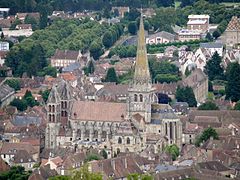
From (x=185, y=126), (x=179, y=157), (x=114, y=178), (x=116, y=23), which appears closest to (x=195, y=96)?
(x=185, y=126)

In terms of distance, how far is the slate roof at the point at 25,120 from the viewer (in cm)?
10075

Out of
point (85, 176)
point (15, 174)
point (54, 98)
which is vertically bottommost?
point (15, 174)

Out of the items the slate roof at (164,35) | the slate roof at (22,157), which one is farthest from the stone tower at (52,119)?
the slate roof at (164,35)

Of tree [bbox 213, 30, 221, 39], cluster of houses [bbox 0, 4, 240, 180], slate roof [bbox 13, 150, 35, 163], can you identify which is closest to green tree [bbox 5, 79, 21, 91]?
cluster of houses [bbox 0, 4, 240, 180]

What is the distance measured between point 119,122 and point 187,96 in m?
17.7

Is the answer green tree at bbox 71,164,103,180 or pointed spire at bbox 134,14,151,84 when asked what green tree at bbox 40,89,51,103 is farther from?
green tree at bbox 71,164,103,180

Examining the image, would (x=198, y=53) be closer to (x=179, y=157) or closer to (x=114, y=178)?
(x=179, y=157)

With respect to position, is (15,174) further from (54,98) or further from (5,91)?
(5,91)

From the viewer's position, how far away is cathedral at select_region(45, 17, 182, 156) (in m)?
92.2

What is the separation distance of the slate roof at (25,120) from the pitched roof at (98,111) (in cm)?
663

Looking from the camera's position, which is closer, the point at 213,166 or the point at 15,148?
the point at 213,166

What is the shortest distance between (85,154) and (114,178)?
6.51m

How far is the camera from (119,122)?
9300 centimetres

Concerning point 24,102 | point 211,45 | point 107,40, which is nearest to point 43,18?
point 107,40
